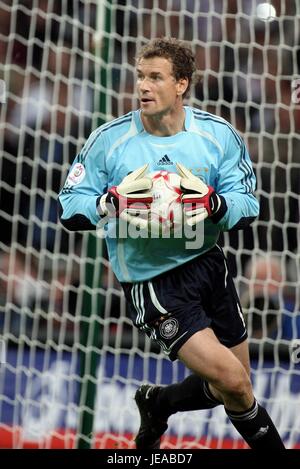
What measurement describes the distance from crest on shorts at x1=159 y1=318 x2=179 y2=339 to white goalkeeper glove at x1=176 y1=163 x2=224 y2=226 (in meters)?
0.41

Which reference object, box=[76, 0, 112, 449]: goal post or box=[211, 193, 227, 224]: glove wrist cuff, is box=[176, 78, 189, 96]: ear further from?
box=[76, 0, 112, 449]: goal post

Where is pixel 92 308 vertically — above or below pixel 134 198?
below

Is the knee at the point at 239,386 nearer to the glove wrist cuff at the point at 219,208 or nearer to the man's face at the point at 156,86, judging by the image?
the glove wrist cuff at the point at 219,208

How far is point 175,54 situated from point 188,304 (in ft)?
3.46

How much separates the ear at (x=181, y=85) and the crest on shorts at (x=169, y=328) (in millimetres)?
963

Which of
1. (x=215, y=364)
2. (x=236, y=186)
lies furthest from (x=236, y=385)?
(x=236, y=186)

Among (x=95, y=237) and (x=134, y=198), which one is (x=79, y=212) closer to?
(x=134, y=198)

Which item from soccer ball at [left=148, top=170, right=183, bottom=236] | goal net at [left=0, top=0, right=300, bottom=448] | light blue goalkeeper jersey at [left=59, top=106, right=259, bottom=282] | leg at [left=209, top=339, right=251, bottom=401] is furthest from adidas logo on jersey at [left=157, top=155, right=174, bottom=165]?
goal net at [left=0, top=0, right=300, bottom=448]

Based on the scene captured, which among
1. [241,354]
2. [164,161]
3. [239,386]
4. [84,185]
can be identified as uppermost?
[164,161]

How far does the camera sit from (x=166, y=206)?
12.4 feet

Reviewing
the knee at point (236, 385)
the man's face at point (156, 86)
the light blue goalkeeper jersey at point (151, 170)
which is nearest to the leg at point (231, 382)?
the knee at point (236, 385)

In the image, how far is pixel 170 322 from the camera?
3.89 metres

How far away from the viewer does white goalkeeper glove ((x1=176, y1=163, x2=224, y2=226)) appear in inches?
147

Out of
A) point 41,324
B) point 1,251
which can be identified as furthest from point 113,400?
point 1,251
